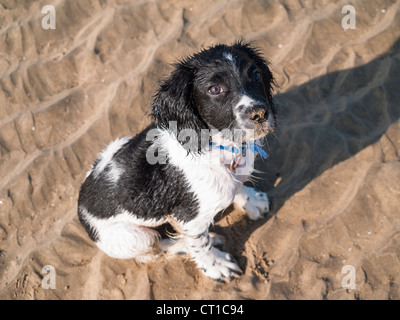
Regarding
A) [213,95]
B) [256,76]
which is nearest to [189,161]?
[213,95]

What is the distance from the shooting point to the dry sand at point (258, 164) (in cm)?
321

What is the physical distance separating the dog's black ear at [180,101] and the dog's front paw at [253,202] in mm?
1256

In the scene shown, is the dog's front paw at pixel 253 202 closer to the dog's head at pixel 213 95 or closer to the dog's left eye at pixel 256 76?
the dog's head at pixel 213 95

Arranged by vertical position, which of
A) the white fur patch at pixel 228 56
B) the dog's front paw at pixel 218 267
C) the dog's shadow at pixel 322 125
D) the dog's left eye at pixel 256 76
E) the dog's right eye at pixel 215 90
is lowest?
the dog's front paw at pixel 218 267

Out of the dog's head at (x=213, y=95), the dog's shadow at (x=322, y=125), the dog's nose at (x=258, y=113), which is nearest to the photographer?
the dog's nose at (x=258, y=113)

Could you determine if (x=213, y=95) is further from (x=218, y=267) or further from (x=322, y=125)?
(x=322, y=125)

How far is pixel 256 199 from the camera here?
3455 mm

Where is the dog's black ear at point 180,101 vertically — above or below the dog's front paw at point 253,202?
above

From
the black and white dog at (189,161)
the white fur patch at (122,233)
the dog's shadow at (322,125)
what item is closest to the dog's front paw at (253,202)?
the dog's shadow at (322,125)

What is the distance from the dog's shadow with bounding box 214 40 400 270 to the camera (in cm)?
358

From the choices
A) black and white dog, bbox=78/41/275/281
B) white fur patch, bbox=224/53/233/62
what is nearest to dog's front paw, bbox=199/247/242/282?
black and white dog, bbox=78/41/275/281

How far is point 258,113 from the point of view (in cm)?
222
